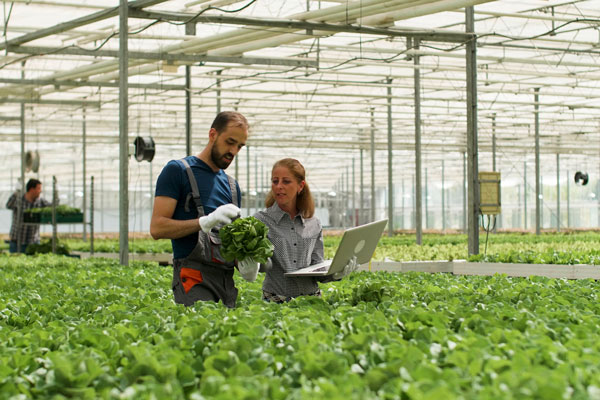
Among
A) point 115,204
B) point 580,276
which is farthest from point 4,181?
point 580,276

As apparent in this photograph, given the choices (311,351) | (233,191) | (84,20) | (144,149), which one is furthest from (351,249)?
(144,149)

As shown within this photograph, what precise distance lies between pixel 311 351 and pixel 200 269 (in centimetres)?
160

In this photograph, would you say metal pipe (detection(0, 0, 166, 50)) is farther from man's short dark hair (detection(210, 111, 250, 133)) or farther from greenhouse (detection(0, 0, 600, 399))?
man's short dark hair (detection(210, 111, 250, 133))

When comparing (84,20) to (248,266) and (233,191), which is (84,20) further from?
(248,266)

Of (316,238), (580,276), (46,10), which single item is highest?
(46,10)

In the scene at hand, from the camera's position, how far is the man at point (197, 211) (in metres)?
3.83

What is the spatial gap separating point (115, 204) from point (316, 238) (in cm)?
3220

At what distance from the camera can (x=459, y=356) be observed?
2.37 meters

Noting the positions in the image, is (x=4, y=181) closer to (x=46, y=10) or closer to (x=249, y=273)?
(x=46, y=10)

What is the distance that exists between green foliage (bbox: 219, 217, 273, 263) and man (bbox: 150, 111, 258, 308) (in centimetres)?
9

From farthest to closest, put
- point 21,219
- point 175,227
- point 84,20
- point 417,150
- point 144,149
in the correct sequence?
point 417,150 → point 21,219 → point 144,149 → point 84,20 → point 175,227

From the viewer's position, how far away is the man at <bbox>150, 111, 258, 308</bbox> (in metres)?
3.83

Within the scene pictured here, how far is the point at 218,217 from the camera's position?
3662 millimetres

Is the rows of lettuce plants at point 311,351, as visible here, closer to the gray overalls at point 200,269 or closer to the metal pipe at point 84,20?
Result: the gray overalls at point 200,269
